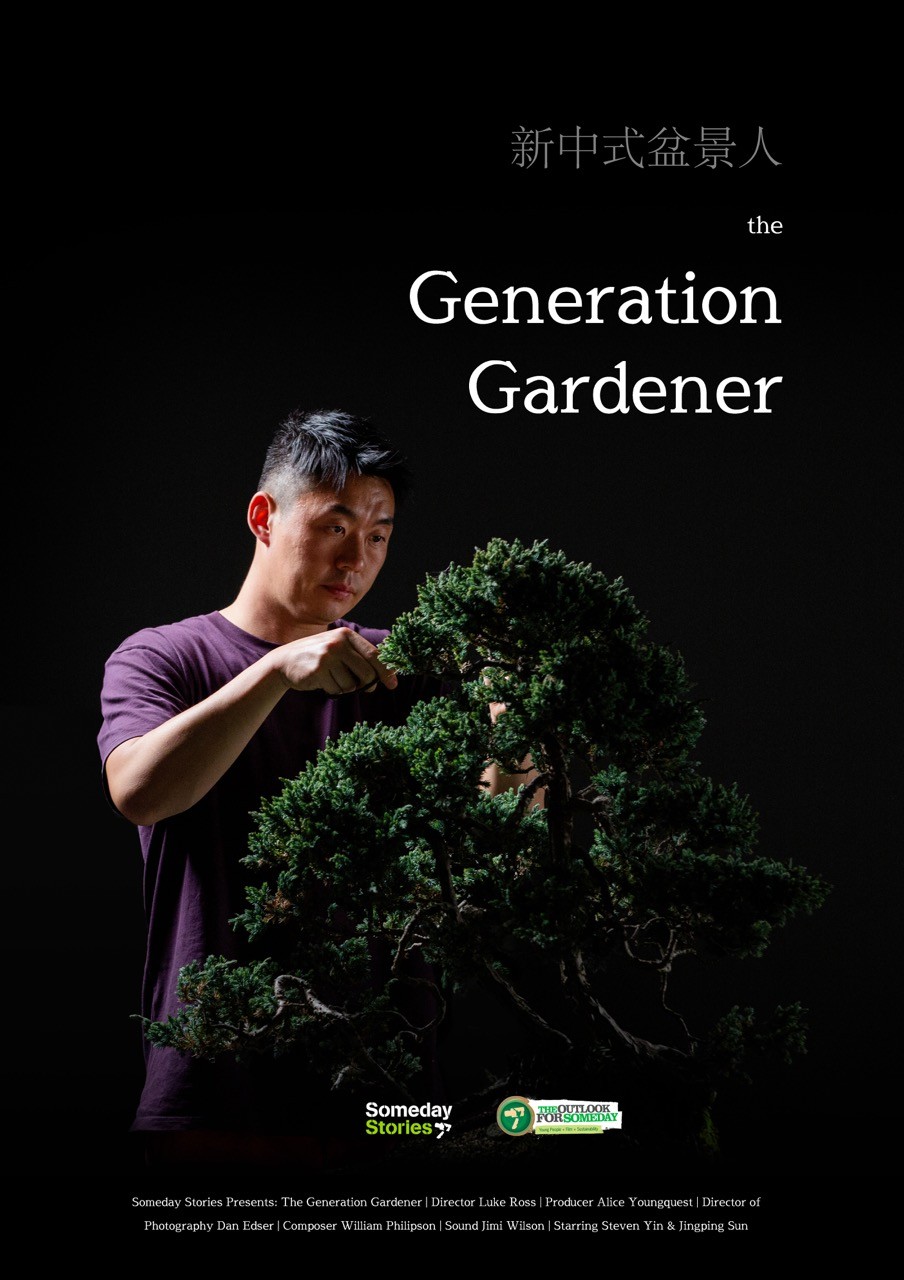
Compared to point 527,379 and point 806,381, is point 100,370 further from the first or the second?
point 806,381

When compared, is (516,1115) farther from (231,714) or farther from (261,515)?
(261,515)

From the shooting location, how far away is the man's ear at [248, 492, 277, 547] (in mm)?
2447

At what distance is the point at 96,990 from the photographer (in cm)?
246

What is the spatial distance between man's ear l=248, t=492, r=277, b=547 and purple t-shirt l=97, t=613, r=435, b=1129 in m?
0.19

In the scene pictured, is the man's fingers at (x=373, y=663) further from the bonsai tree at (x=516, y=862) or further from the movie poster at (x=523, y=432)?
the movie poster at (x=523, y=432)

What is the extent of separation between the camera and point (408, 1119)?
2.24 metres

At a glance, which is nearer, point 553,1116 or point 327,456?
point 553,1116

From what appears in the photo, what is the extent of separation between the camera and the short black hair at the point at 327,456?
94.2 inches

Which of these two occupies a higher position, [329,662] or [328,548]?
[328,548]

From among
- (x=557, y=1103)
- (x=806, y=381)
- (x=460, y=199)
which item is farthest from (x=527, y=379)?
(x=557, y=1103)

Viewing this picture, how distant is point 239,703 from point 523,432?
85cm

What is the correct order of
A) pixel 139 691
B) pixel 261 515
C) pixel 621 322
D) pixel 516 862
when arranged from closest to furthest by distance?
pixel 516 862, pixel 139 691, pixel 261 515, pixel 621 322

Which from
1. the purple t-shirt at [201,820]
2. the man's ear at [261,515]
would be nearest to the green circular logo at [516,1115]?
the purple t-shirt at [201,820]

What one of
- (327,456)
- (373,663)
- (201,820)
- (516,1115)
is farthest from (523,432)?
(516,1115)
